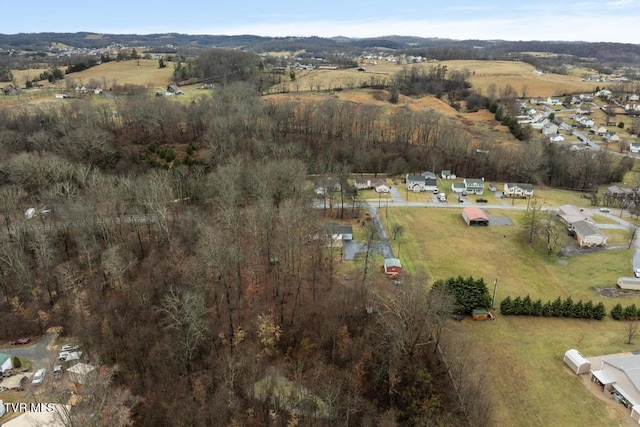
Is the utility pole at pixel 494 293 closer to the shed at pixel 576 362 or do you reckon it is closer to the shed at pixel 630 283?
the shed at pixel 576 362

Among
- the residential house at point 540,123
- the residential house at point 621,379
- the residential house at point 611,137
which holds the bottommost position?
the residential house at point 621,379

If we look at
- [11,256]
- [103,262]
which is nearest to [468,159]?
[103,262]

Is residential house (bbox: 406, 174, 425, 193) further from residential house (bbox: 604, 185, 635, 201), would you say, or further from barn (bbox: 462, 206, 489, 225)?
residential house (bbox: 604, 185, 635, 201)

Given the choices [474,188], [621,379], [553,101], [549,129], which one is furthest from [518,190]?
[553,101]

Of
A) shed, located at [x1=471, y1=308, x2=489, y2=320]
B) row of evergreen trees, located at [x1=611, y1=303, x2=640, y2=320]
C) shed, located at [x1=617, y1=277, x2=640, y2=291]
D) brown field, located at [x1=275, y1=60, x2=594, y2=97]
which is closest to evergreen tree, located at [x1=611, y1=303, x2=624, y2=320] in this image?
row of evergreen trees, located at [x1=611, y1=303, x2=640, y2=320]

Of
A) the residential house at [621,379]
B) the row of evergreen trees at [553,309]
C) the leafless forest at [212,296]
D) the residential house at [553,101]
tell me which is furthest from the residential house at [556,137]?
the residential house at [621,379]

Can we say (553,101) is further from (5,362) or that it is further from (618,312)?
(5,362)
